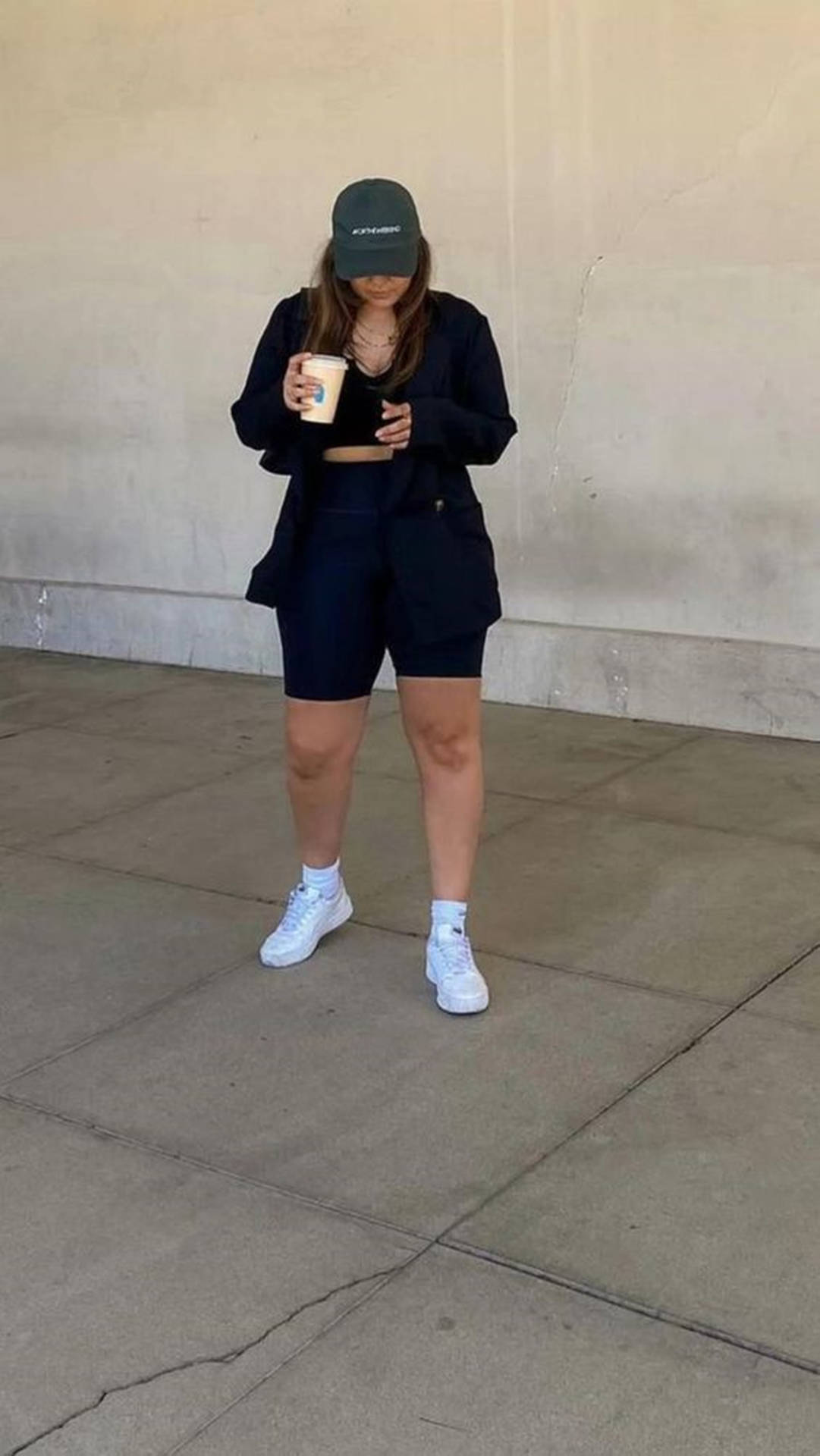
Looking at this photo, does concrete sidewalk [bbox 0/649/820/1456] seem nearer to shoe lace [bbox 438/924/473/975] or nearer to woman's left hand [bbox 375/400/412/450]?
shoe lace [bbox 438/924/473/975]

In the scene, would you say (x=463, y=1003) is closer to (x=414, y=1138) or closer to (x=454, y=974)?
(x=454, y=974)

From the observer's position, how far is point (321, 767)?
3955 millimetres

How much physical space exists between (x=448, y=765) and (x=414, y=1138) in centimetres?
93

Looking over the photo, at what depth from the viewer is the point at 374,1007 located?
3852 millimetres

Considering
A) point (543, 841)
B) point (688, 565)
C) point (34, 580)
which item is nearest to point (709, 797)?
point (543, 841)

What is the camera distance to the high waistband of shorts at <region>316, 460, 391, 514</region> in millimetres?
3684

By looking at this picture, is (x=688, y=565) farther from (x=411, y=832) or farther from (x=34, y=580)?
(x=34, y=580)

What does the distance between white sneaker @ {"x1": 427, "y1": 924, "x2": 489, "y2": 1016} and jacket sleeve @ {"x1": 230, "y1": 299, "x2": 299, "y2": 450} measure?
1.16 meters

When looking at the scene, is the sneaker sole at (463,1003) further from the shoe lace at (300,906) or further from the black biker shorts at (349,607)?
the black biker shorts at (349,607)

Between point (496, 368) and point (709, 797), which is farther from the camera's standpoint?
point (709, 797)

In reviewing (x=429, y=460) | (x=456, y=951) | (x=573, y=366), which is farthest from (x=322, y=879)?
A: (x=573, y=366)

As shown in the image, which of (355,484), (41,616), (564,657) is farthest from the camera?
(41,616)

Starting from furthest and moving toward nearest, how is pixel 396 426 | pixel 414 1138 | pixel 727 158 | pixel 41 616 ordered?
pixel 41 616
pixel 727 158
pixel 396 426
pixel 414 1138

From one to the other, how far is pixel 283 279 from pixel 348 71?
0.87m
